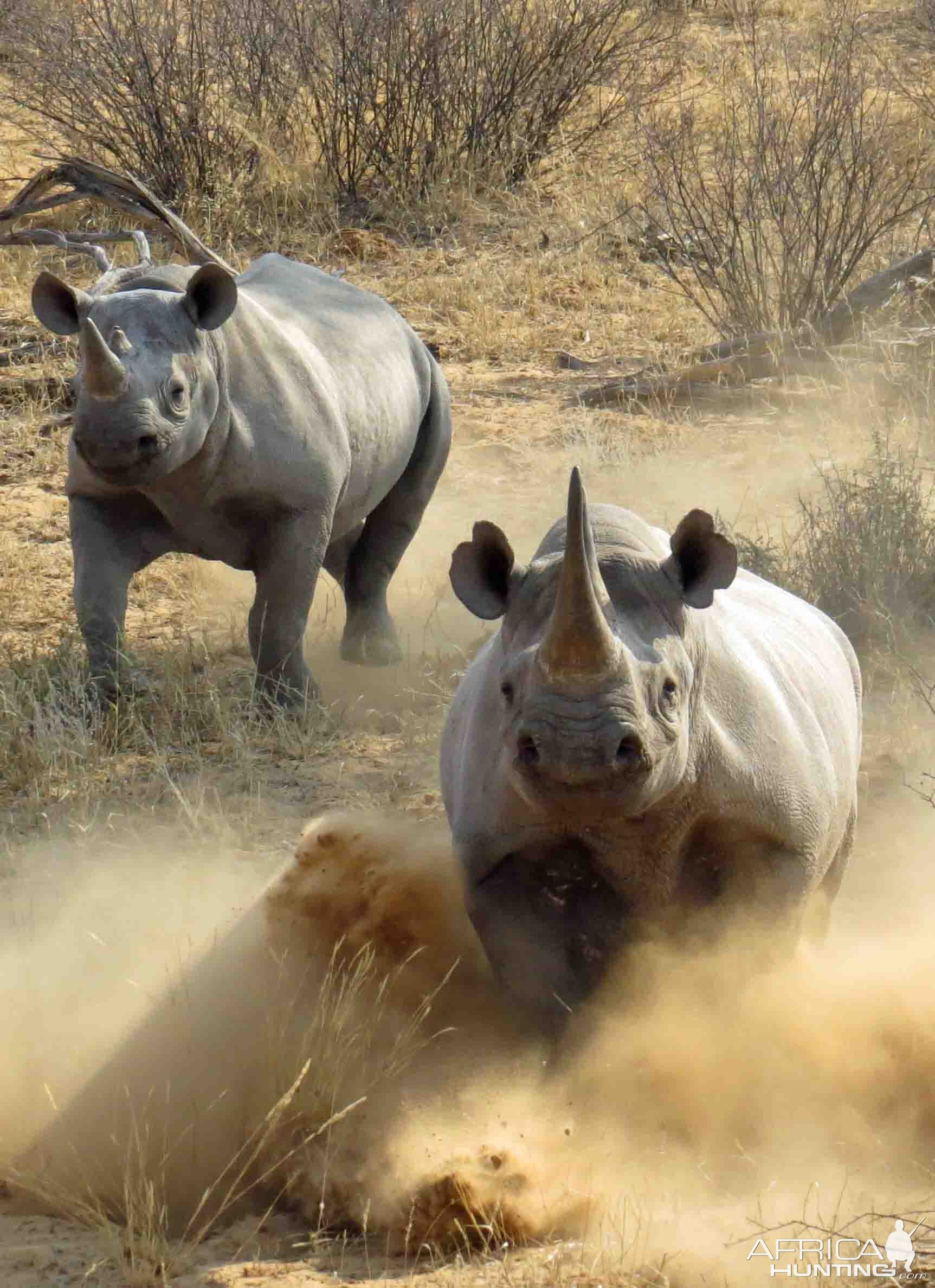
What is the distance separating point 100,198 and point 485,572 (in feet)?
19.0

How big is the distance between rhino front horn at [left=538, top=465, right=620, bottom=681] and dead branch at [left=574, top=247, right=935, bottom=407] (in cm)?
670

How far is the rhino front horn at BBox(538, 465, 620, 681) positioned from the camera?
3387 millimetres

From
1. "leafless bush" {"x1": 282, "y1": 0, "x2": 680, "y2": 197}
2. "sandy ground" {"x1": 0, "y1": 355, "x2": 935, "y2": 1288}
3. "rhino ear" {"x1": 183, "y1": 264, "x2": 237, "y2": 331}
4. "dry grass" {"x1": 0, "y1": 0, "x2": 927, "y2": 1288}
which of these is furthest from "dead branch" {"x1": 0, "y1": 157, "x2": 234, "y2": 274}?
"leafless bush" {"x1": 282, "y1": 0, "x2": 680, "y2": 197}

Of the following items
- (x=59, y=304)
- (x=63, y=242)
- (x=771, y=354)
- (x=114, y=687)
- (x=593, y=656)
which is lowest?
(x=114, y=687)

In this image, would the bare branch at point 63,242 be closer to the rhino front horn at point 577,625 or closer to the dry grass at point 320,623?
the dry grass at point 320,623

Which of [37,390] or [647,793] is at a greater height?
[647,793]

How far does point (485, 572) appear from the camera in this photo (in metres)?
3.91

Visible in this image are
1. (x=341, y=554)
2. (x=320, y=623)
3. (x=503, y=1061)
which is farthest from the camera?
(x=320, y=623)

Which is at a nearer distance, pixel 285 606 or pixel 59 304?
pixel 59 304

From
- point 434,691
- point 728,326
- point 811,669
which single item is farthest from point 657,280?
point 811,669

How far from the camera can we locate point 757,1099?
4.27 meters

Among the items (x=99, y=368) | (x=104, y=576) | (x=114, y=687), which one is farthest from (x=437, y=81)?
(x=99, y=368)

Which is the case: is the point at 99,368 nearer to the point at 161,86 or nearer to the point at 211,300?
the point at 211,300

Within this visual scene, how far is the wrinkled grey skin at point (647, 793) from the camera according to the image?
12.4 feet
